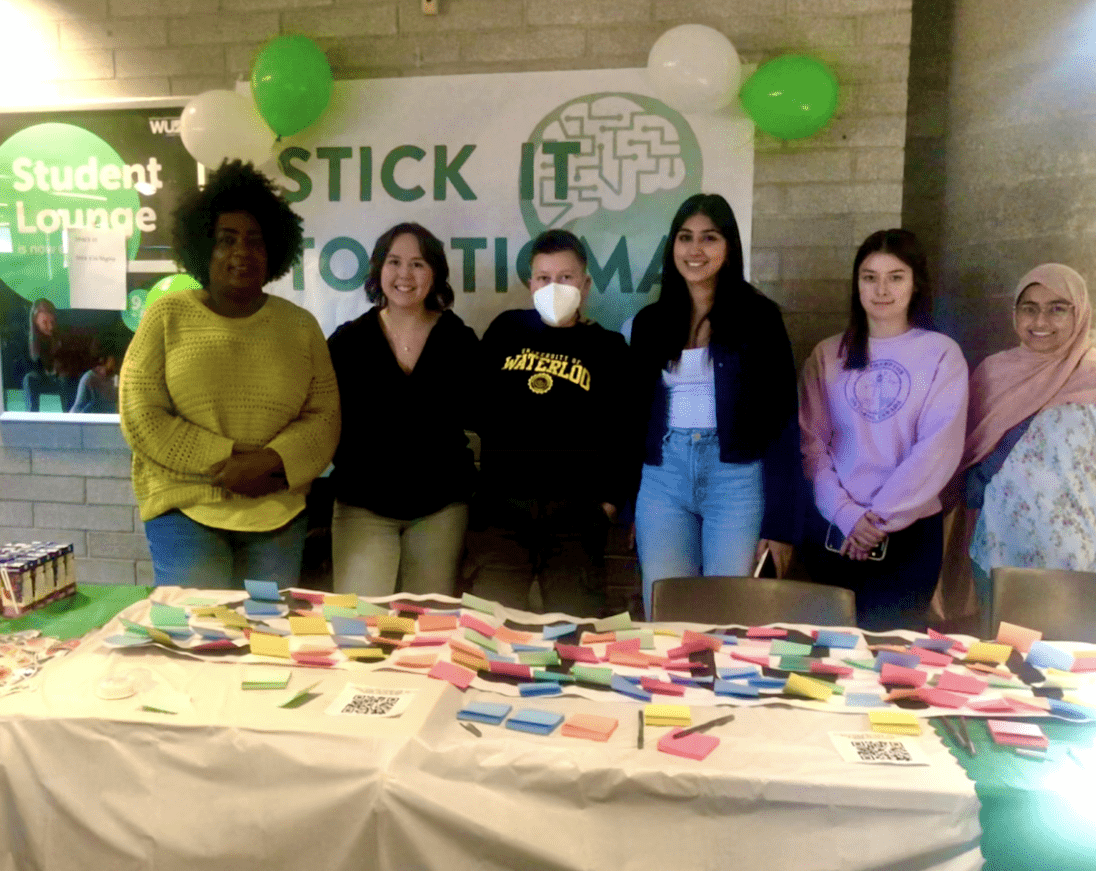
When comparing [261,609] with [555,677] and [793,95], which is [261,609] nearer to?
[555,677]

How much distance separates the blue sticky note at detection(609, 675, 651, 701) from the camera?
141 cm

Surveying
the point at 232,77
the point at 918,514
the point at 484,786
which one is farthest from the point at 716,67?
the point at 484,786

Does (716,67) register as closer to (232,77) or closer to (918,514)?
(918,514)

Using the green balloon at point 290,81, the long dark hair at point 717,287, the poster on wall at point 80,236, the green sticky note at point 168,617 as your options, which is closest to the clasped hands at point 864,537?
the long dark hair at point 717,287

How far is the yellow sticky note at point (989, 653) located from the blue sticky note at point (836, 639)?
0.62 feet

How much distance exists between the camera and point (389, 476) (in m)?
2.46

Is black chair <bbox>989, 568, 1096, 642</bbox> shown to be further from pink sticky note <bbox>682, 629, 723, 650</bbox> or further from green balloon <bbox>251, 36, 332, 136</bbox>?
green balloon <bbox>251, 36, 332, 136</bbox>

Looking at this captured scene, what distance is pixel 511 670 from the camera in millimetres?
1492

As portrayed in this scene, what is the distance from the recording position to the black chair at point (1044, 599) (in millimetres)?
1926

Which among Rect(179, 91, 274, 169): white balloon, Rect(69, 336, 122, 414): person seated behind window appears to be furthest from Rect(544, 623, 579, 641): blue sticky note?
Rect(69, 336, 122, 414): person seated behind window

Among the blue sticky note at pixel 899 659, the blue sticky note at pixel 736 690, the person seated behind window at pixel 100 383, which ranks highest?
the person seated behind window at pixel 100 383

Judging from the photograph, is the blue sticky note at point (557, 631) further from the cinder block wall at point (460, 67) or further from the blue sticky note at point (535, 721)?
the cinder block wall at point (460, 67)

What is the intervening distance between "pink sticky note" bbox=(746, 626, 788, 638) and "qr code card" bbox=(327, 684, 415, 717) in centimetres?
63

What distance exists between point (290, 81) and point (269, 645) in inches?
76.8
